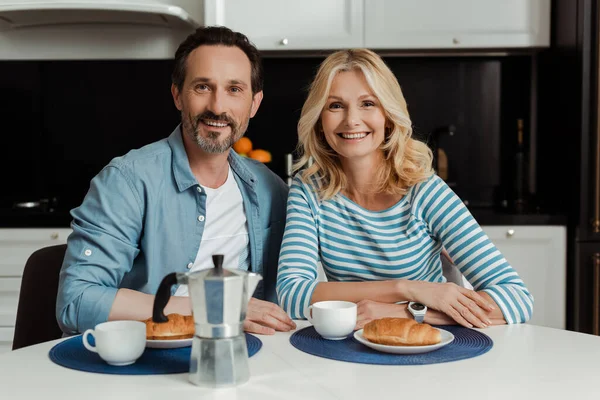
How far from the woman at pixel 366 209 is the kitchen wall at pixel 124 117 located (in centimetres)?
155

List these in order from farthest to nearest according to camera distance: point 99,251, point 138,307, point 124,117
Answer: point 124,117, point 99,251, point 138,307

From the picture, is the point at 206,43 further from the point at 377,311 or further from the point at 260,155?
the point at 260,155

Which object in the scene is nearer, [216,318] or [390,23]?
[216,318]

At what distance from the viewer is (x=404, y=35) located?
307 cm

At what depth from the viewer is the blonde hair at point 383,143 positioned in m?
1.79

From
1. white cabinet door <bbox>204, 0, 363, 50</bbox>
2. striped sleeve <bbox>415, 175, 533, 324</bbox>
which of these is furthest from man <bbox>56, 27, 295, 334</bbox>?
white cabinet door <bbox>204, 0, 363, 50</bbox>

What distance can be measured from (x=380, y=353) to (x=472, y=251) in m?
0.52

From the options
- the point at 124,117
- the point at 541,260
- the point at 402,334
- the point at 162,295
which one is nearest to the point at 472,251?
the point at 402,334

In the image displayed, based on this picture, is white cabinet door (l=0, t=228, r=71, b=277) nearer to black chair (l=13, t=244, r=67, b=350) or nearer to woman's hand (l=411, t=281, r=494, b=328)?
black chair (l=13, t=244, r=67, b=350)

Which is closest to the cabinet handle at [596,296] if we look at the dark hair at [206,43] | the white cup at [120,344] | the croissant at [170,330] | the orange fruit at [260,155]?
the orange fruit at [260,155]

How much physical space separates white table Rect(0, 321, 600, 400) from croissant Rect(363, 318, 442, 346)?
0.07 metres

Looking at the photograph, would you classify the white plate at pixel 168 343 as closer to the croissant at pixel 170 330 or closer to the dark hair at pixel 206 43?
the croissant at pixel 170 330

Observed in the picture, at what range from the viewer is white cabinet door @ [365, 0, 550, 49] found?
305 centimetres

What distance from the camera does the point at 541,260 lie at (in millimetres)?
2914
